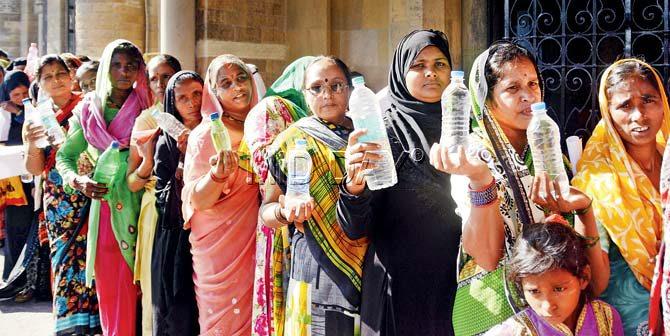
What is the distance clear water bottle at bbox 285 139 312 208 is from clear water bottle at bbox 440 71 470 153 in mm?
743

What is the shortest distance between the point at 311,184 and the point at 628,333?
1343 mm

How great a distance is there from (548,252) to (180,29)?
608 cm

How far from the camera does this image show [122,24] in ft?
31.7

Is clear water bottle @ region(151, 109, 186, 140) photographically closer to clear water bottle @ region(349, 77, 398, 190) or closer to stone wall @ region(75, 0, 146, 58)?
clear water bottle @ region(349, 77, 398, 190)

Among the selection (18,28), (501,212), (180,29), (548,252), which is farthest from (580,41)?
(18,28)

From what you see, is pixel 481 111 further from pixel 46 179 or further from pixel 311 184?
pixel 46 179

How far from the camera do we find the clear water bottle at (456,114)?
2.94 metres

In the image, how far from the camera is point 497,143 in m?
3.17

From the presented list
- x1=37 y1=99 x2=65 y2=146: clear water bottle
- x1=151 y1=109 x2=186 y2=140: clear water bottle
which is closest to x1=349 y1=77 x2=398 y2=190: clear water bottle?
x1=151 y1=109 x2=186 y2=140: clear water bottle

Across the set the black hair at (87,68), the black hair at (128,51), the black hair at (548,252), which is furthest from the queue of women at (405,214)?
the black hair at (87,68)

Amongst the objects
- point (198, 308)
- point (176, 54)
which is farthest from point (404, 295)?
point (176, 54)

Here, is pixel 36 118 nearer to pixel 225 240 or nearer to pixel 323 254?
pixel 225 240

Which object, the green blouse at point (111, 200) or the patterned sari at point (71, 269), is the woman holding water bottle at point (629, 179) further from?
the patterned sari at point (71, 269)

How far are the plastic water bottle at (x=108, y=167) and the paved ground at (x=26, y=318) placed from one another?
1593mm
